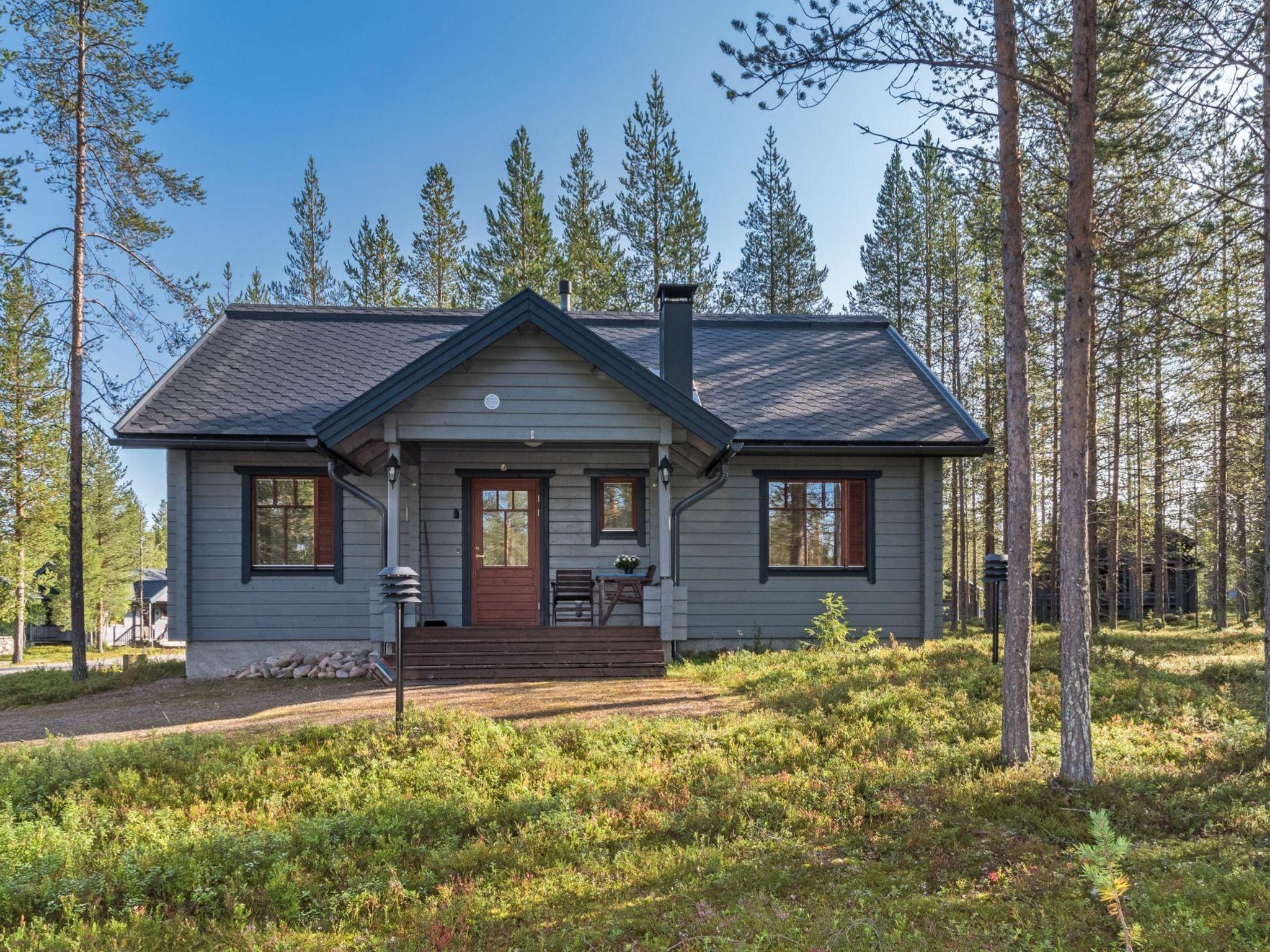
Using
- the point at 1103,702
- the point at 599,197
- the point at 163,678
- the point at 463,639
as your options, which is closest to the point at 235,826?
the point at 463,639

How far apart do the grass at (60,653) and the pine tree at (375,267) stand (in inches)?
523

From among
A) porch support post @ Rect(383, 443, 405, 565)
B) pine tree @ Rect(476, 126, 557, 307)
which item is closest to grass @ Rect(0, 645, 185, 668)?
pine tree @ Rect(476, 126, 557, 307)

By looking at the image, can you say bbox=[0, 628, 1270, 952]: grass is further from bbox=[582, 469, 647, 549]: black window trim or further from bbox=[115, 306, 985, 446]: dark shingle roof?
bbox=[115, 306, 985, 446]: dark shingle roof

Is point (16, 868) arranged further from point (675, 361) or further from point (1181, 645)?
point (1181, 645)

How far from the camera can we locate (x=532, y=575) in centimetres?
1160

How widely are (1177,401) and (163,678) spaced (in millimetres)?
22390

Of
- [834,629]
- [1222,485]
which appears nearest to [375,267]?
[834,629]

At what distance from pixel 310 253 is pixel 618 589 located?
2159cm

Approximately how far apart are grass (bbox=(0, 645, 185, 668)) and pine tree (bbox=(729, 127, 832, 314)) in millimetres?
22525

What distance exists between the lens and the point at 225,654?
10.7 metres

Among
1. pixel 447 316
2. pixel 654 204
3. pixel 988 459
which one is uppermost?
pixel 654 204

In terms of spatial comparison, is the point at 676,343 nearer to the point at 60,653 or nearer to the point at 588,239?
the point at 588,239

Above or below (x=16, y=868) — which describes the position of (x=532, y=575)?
above

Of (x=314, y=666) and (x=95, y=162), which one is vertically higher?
(x=95, y=162)
